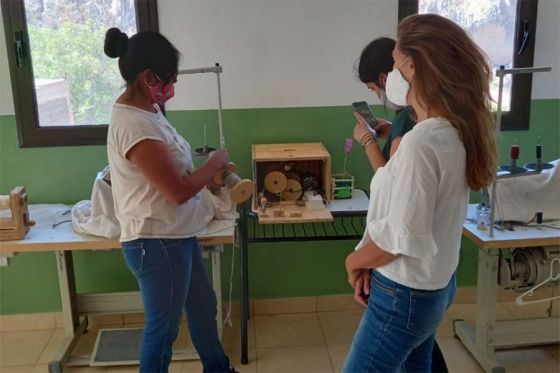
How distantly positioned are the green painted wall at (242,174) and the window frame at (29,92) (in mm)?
42

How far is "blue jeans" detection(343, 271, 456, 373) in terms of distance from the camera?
4.59 ft

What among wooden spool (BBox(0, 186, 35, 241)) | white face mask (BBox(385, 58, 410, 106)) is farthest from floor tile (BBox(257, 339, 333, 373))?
white face mask (BBox(385, 58, 410, 106))

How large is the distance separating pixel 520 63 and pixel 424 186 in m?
1.95

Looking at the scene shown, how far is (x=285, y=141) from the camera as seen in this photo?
2867mm

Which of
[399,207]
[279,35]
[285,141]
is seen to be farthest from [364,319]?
[279,35]

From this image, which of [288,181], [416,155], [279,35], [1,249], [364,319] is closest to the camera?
[416,155]

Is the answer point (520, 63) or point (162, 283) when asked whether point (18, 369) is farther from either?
point (520, 63)

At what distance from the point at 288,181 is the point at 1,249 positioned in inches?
49.3

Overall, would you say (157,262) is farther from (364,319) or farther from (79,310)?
(79,310)

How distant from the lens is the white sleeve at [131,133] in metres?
1.71

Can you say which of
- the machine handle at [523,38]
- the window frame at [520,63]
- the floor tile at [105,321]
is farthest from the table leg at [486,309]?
the floor tile at [105,321]

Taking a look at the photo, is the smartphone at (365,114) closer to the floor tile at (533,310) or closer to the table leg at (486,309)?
the table leg at (486,309)

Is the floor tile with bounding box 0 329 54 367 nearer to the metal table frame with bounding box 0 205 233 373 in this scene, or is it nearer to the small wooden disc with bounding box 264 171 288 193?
the metal table frame with bounding box 0 205 233 373

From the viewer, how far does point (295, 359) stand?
2660mm
